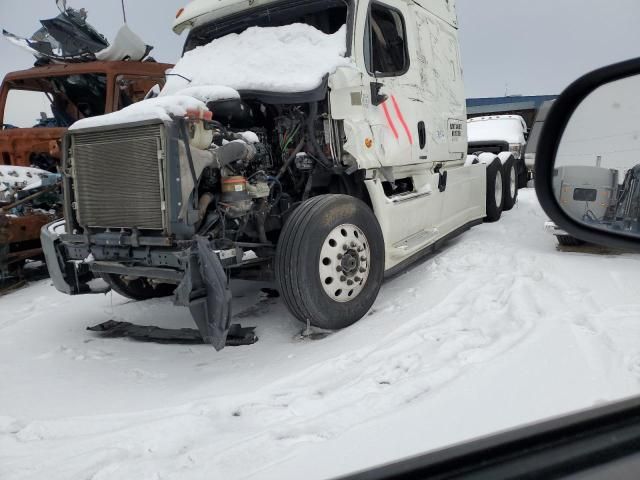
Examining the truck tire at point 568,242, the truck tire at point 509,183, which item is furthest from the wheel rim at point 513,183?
the truck tire at point 568,242

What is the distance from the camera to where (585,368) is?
2.72 m

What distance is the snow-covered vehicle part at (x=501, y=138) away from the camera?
392 inches

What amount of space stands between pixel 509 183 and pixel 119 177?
21.8 ft

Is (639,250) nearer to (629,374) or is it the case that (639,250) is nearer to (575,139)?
(575,139)

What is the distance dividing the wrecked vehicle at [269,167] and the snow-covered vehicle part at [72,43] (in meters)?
2.09

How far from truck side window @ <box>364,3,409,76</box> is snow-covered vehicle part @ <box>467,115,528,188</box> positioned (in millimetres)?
4868

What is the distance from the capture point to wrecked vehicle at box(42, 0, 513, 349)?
3553 millimetres

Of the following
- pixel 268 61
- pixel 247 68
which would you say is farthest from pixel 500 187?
pixel 247 68

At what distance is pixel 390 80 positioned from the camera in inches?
188

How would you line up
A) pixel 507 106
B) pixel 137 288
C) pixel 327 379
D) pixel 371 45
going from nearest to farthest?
pixel 327 379, pixel 371 45, pixel 137 288, pixel 507 106

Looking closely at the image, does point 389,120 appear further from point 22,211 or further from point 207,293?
point 22,211

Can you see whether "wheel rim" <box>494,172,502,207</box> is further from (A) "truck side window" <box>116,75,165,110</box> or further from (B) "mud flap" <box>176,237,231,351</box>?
(B) "mud flap" <box>176,237,231,351</box>

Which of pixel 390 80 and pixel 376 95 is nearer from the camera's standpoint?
pixel 376 95

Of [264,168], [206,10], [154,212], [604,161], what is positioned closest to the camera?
[604,161]
